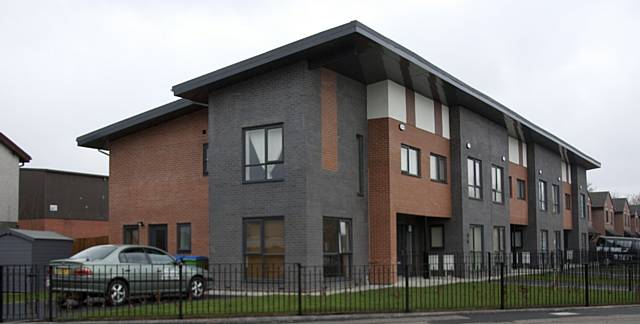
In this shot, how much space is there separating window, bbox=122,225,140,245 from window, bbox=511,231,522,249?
21.5 metres

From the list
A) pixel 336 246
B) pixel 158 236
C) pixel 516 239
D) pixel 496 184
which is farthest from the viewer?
pixel 516 239

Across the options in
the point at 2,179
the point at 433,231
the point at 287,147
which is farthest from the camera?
the point at 2,179

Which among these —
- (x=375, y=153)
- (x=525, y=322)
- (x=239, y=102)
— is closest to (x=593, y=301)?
(x=525, y=322)

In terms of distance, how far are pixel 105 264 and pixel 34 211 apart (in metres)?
26.5

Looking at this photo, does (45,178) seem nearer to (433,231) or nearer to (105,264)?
(433,231)

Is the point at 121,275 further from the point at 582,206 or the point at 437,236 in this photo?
the point at 582,206

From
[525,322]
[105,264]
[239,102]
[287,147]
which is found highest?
[239,102]

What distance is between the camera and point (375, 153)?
2436 centimetres

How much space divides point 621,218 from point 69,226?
62533 mm

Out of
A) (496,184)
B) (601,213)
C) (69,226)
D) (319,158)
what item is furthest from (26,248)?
(601,213)

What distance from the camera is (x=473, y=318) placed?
15508 mm

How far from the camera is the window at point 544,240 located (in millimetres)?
40500

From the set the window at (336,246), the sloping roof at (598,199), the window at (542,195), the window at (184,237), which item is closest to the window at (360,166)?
the window at (336,246)

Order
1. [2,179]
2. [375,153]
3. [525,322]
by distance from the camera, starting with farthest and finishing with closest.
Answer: [2,179] < [375,153] < [525,322]
